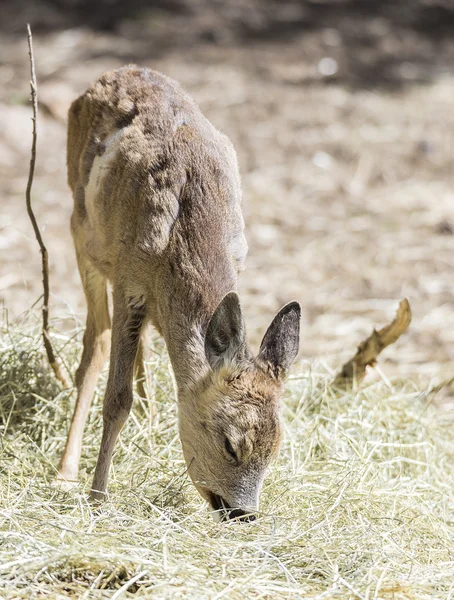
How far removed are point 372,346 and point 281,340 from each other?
183 centimetres

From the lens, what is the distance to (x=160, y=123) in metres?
5.12

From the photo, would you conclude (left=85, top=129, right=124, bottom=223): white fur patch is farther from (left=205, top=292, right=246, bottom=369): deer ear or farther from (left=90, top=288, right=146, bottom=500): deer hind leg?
(left=205, top=292, right=246, bottom=369): deer ear

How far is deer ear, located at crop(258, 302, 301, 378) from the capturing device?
4492mm

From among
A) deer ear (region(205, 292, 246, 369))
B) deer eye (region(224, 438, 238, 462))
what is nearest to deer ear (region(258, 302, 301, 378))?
deer ear (region(205, 292, 246, 369))

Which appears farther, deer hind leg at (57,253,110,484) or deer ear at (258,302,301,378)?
deer hind leg at (57,253,110,484)

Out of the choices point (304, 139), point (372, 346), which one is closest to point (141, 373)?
point (372, 346)

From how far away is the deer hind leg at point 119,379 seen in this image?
4.80m

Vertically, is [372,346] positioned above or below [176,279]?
below

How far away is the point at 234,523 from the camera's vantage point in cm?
429

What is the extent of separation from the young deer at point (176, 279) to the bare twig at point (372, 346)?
1474 mm

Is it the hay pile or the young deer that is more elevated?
the young deer

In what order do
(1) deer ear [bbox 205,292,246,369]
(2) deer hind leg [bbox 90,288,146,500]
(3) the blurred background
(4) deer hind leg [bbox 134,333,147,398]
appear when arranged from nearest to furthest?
(1) deer ear [bbox 205,292,246,369], (2) deer hind leg [bbox 90,288,146,500], (4) deer hind leg [bbox 134,333,147,398], (3) the blurred background

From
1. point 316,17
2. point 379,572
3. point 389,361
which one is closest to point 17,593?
point 379,572

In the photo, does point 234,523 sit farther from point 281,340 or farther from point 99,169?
point 99,169
